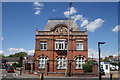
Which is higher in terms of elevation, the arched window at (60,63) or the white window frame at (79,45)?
the white window frame at (79,45)

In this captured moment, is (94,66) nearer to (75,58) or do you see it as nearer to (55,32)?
(75,58)

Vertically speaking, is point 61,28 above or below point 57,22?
below

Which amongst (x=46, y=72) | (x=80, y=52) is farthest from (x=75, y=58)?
(x=46, y=72)

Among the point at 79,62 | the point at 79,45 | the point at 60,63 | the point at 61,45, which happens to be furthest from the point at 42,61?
the point at 79,45

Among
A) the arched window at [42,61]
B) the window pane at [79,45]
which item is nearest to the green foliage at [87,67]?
the window pane at [79,45]

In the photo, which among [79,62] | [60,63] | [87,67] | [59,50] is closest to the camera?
[87,67]

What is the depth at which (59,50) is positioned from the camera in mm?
34000

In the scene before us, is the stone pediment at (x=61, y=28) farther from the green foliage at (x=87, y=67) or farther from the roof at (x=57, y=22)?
the green foliage at (x=87, y=67)

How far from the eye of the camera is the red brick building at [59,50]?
3397cm

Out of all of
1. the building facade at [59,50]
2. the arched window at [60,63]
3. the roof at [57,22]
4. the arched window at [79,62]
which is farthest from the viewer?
the roof at [57,22]

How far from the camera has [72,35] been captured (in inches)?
1357

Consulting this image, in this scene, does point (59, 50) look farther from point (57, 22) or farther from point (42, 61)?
point (57, 22)

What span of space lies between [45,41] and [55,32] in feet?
9.27

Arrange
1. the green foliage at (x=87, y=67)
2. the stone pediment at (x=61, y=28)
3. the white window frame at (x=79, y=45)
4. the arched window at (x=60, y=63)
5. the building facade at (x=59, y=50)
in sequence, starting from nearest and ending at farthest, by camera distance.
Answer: the green foliage at (x=87, y=67) < the building facade at (x=59, y=50) < the arched window at (x=60, y=63) < the white window frame at (x=79, y=45) < the stone pediment at (x=61, y=28)
